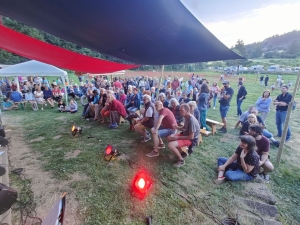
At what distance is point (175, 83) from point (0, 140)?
954cm

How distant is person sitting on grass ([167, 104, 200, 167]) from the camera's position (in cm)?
333

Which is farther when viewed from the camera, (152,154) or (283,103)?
(283,103)

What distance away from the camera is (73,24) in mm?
2367

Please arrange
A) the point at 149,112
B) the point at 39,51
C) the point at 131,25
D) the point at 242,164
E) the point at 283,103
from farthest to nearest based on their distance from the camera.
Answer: the point at 283,103, the point at 149,112, the point at 39,51, the point at 242,164, the point at 131,25

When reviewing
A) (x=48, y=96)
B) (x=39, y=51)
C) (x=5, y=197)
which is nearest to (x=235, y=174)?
(x=5, y=197)

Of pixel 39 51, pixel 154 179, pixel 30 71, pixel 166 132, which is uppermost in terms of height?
pixel 39 51

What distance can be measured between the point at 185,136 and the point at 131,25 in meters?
2.25

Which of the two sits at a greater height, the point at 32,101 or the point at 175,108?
the point at 175,108

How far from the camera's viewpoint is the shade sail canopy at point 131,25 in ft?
5.86

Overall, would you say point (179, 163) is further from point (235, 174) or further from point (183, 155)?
point (235, 174)

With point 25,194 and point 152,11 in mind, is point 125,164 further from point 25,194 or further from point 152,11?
point 152,11

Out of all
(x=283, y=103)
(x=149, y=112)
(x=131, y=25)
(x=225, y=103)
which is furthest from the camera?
(x=225, y=103)

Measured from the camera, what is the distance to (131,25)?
7.08 ft

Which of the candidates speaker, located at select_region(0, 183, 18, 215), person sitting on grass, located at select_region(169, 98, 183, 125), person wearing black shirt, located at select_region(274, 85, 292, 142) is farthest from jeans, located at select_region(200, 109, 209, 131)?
speaker, located at select_region(0, 183, 18, 215)
